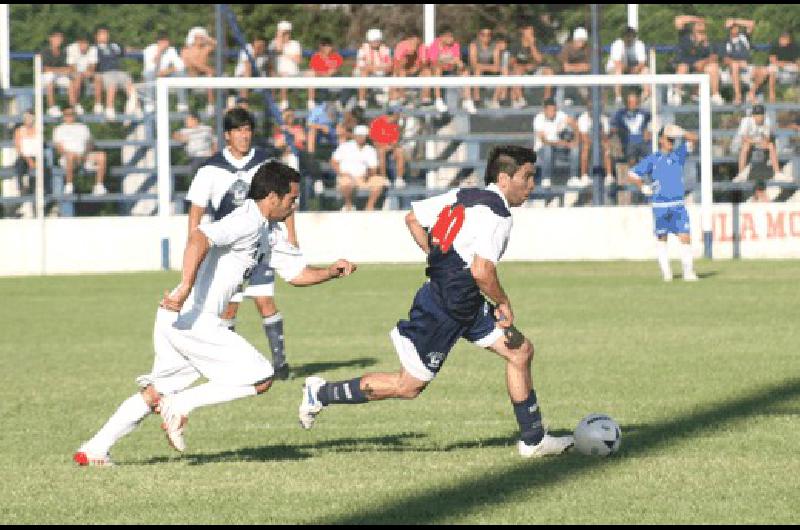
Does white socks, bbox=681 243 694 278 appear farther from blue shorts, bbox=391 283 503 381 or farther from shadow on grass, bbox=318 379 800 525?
blue shorts, bbox=391 283 503 381

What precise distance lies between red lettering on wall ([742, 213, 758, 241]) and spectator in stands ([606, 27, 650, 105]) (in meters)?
3.30

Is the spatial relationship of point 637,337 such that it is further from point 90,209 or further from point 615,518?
point 90,209

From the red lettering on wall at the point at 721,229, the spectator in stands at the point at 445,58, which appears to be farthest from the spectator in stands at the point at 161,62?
the red lettering on wall at the point at 721,229

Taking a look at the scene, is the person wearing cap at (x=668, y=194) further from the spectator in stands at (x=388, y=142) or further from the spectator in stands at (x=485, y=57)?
the spectator in stands at (x=485, y=57)

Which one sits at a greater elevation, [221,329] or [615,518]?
[221,329]

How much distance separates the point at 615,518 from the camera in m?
7.68

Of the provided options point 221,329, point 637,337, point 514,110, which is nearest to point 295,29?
point 514,110

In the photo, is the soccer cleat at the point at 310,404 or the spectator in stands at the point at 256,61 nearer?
the soccer cleat at the point at 310,404

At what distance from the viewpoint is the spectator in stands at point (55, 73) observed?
101 ft

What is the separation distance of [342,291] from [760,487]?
15548 mm

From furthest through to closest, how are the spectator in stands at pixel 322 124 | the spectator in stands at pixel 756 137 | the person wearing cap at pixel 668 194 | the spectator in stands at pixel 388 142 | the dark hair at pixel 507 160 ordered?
the spectator in stands at pixel 756 137 < the spectator in stands at pixel 322 124 < the spectator in stands at pixel 388 142 < the person wearing cap at pixel 668 194 < the dark hair at pixel 507 160

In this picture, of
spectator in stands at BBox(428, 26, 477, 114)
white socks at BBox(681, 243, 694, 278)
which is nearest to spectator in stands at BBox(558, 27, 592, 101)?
spectator in stands at BBox(428, 26, 477, 114)

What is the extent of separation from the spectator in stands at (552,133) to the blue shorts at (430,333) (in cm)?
1995

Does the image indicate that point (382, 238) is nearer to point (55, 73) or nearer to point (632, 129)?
point (632, 129)
